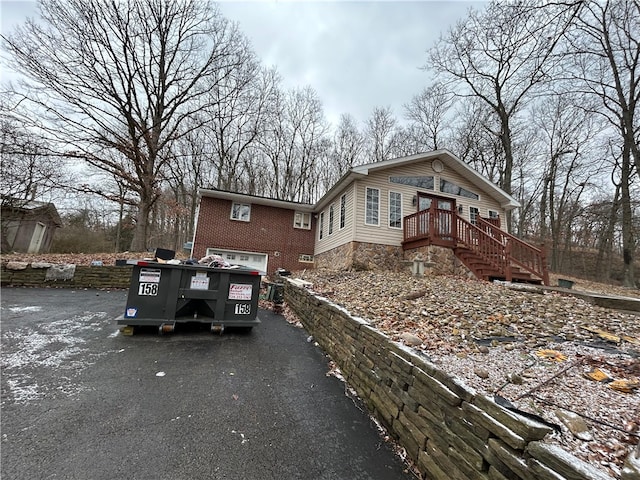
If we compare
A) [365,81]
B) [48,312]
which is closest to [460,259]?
[365,81]

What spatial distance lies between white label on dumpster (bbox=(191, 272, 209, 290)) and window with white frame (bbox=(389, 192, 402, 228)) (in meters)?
7.18

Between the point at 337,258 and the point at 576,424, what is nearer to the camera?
the point at 576,424

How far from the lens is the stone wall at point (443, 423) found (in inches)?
45.1

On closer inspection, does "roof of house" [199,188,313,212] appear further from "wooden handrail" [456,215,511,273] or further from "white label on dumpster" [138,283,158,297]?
"white label on dumpster" [138,283,158,297]

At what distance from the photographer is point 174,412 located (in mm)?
2303

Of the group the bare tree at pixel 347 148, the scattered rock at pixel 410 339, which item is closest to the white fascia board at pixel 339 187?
the scattered rock at pixel 410 339

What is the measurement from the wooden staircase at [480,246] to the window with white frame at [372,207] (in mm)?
1207

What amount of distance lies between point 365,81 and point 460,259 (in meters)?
9.57

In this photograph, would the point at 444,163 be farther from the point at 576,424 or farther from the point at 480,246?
the point at 576,424

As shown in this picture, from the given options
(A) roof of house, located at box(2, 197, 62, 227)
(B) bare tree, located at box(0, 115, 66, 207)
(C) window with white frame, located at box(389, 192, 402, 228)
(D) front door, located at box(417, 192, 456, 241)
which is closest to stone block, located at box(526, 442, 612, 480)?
(D) front door, located at box(417, 192, 456, 241)

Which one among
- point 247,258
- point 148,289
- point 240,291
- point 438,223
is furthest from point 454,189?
point 148,289

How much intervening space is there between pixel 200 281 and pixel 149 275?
0.76 metres

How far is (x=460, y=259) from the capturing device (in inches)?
317

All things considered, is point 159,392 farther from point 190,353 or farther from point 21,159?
point 21,159
